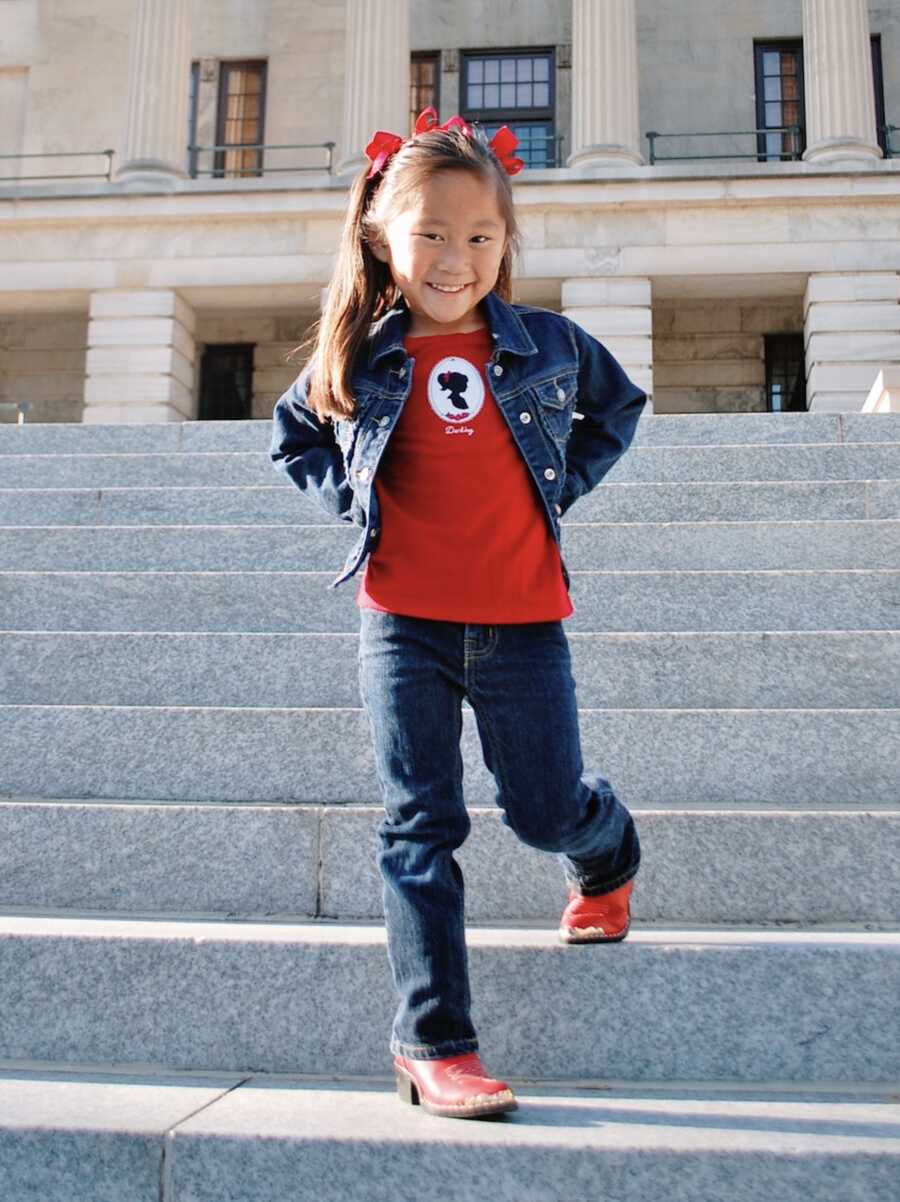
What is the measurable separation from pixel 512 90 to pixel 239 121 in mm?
5073

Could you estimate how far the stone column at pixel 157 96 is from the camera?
1959 cm

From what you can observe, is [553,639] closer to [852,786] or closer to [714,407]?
[852,786]

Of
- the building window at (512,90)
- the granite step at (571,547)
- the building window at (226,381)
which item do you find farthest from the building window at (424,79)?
the granite step at (571,547)

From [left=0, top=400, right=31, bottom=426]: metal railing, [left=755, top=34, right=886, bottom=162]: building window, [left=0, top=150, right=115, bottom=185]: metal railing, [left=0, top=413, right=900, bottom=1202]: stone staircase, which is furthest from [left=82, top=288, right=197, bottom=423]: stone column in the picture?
[left=0, top=413, right=900, bottom=1202]: stone staircase

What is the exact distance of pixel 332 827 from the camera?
3.34 metres

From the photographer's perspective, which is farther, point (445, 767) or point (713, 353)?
point (713, 353)

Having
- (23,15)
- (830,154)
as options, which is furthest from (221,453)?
(23,15)

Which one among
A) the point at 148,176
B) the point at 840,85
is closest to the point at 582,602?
the point at 840,85

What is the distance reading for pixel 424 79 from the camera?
897 inches

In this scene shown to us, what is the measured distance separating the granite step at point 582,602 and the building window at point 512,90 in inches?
736

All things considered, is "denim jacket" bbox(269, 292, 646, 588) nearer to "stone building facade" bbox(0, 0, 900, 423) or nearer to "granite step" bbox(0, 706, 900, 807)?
"granite step" bbox(0, 706, 900, 807)

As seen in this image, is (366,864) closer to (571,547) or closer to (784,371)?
(571,547)

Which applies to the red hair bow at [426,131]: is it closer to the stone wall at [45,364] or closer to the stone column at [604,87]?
the stone column at [604,87]

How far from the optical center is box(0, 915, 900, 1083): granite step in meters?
2.72
